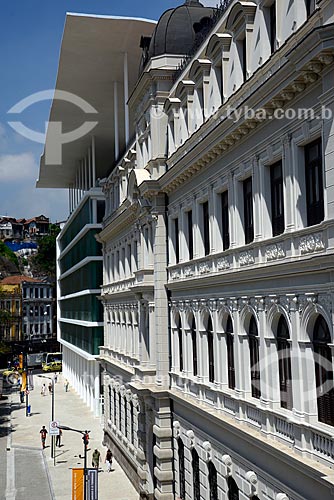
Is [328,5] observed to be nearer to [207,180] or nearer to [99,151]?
[207,180]

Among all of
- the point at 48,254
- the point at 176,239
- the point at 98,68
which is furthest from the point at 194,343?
the point at 48,254

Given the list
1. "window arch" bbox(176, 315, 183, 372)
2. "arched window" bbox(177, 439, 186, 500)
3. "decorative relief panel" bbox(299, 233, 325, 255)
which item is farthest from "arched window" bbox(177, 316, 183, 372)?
"decorative relief panel" bbox(299, 233, 325, 255)

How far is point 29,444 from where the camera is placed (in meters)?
45.0

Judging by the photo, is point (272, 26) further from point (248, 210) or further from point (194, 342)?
point (194, 342)

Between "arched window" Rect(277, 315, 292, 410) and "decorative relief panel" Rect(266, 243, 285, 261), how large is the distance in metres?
1.47

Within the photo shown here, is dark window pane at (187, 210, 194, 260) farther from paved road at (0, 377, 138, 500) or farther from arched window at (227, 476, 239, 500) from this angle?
paved road at (0, 377, 138, 500)

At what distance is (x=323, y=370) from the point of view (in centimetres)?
1441

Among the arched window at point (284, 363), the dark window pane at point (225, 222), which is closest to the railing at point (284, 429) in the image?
the arched window at point (284, 363)

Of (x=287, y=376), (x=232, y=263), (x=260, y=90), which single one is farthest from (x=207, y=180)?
(x=287, y=376)

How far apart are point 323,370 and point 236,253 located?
576cm

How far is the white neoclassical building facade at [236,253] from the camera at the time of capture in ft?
47.4

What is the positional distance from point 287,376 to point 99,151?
47.5 metres

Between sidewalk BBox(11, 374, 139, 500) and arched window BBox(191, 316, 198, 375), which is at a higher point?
arched window BBox(191, 316, 198, 375)

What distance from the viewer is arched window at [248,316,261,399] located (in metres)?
18.2
